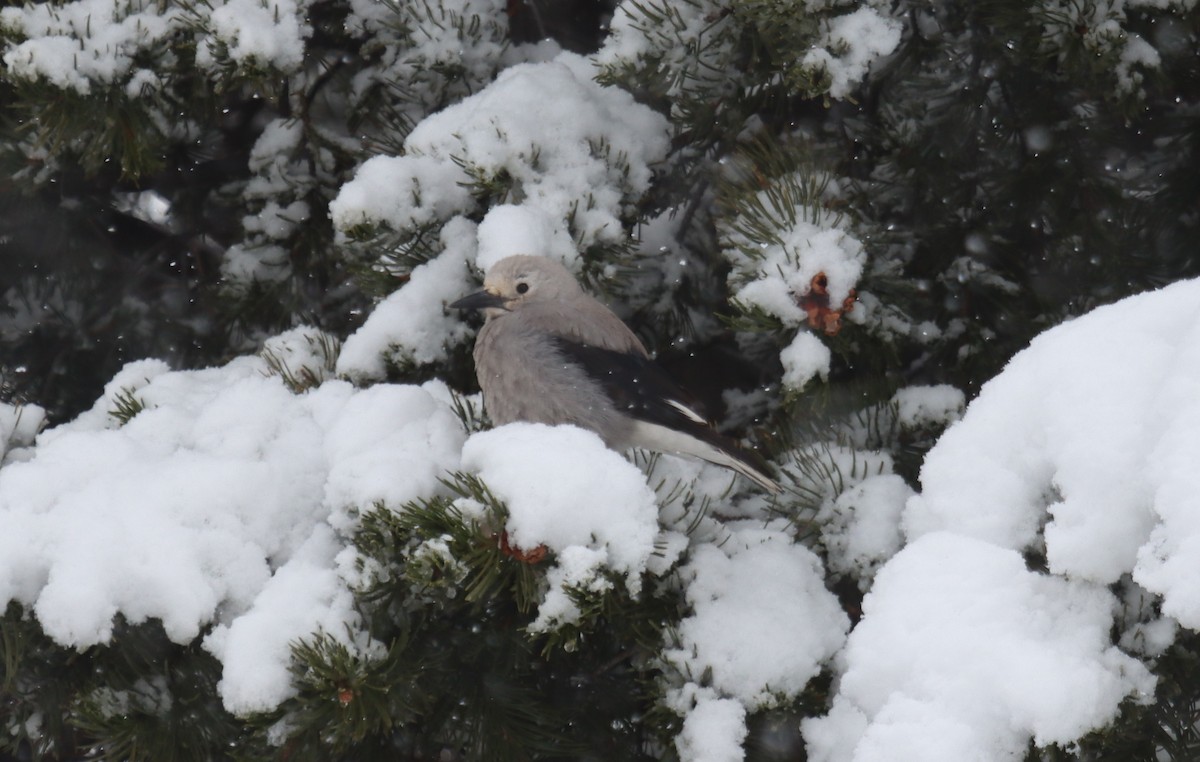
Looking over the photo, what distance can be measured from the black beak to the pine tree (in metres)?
0.06

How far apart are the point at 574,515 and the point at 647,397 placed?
3.43 feet

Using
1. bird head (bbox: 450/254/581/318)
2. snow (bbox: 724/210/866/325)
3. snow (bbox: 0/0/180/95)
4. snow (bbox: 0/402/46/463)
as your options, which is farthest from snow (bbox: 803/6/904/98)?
snow (bbox: 0/402/46/463)

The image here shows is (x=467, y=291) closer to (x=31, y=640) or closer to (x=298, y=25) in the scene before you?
(x=298, y=25)

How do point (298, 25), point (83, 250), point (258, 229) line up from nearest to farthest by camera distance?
point (298, 25)
point (258, 229)
point (83, 250)

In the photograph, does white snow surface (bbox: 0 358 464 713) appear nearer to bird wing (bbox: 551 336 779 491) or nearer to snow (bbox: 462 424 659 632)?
snow (bbox: 462 424 659 632)

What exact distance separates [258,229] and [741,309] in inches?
64.6

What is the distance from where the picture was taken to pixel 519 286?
2754mm

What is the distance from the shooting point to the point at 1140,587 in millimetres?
1376

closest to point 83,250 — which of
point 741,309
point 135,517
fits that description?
point 135,517

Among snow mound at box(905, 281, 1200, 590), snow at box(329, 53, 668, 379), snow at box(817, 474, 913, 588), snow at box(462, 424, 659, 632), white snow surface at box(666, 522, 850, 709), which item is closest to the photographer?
snow mound at box(905, 281, 1200, 590)

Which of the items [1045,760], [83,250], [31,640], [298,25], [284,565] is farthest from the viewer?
[83,250]

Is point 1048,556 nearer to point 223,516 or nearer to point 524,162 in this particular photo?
point 223,516

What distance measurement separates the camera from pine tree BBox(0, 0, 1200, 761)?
186cm

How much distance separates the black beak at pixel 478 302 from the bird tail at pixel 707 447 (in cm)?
44
